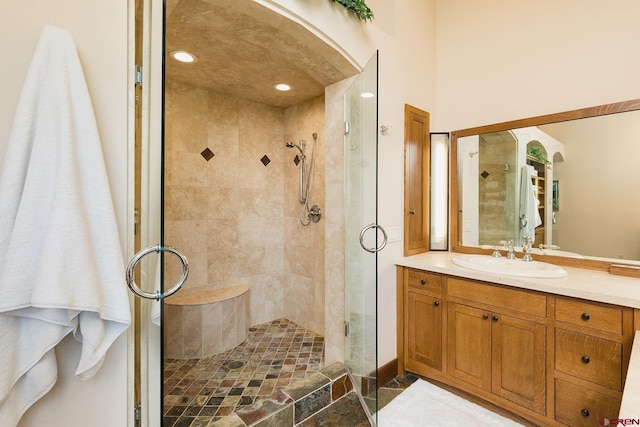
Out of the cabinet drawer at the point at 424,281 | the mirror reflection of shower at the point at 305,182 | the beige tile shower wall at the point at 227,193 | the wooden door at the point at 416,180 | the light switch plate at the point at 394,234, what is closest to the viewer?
the cabinet drawer at the point at 424,281

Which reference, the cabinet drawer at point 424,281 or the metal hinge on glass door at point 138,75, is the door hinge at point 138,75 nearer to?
the metal hinge on glass door at point 138,75

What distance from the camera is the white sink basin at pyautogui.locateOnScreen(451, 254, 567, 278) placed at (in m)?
1.73

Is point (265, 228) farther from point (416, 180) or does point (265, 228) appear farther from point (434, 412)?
point (434, 412)

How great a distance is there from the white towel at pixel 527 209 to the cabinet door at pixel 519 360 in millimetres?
806

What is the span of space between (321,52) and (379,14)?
36.2 inches

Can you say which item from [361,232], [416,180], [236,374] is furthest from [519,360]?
[236,374]

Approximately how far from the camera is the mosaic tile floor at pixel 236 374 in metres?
1.75

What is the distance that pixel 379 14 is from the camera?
7.57 ft

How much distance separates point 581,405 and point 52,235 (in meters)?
2.37

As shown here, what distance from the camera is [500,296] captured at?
1.75 m

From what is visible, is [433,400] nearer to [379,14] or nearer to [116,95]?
[116,95]

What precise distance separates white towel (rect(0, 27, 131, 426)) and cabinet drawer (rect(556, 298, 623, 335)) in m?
2.01

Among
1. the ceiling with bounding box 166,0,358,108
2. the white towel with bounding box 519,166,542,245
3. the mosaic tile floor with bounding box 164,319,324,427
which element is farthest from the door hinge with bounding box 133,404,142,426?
the white towel with bounding box 519,166,542,245

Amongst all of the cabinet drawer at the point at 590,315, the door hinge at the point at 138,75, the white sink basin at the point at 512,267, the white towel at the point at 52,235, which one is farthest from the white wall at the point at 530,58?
the white towel at the point at 52,235
